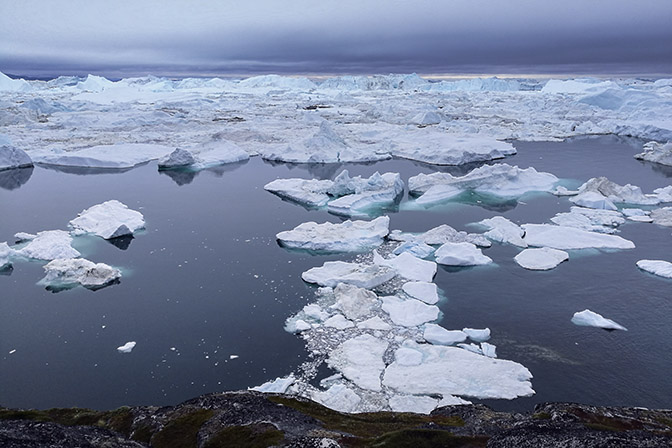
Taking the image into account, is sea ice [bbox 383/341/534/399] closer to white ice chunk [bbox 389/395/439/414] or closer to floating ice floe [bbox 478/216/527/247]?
white ice chunk [bbox 389/395/439/414]

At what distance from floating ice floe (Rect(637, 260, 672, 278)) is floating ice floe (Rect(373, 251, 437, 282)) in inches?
167

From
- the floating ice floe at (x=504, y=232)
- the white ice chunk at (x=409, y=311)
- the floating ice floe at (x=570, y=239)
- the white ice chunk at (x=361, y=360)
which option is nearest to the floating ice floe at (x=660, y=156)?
the floating ice floe at (x=570, y=239)

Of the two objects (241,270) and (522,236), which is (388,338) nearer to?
(241,270)

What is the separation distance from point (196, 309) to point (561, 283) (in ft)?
22.4

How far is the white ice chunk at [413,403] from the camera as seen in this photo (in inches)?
222

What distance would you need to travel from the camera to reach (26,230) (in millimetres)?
12391

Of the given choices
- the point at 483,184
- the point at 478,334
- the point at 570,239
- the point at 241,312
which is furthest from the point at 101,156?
the point at 478,334

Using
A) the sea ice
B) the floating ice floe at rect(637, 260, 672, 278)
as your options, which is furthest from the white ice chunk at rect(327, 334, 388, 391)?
the floating ice floe at rect(637, 260, 672, 278)

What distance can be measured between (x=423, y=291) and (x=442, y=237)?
9.43 feet

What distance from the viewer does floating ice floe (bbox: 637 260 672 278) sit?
9492mm

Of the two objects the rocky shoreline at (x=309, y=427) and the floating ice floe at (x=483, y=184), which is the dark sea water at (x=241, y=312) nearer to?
the floating ice floe at (x=483, y=184)

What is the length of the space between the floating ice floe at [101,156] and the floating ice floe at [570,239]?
55.3 feet

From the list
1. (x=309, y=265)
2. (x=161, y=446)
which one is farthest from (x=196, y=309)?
(x=161, y=446)

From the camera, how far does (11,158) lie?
811 inches
